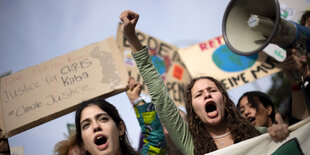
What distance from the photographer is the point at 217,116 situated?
196 centimetres

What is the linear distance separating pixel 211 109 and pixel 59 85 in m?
1.32

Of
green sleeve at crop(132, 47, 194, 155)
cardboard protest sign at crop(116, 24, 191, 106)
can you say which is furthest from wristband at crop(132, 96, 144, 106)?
cardboard protest sign at crop(116, 24, 191, 106)

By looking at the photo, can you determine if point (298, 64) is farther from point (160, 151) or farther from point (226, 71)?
point (226, 71)

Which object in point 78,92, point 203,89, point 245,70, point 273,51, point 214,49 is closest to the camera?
point 203,89

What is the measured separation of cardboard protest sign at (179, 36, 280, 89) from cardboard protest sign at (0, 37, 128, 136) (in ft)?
4.77

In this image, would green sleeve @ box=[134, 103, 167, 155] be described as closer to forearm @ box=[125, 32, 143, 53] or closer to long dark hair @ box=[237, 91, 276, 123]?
forearm @ box=[125, 32, 143, 53]

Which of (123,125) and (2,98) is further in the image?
(2,98)

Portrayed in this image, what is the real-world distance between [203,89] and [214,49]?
6.80 ft

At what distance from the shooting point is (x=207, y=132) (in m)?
1.97

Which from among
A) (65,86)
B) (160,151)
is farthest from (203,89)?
(65,86)

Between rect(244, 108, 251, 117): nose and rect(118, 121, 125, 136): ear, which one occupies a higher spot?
rect(118, 121, 125, 136): ear

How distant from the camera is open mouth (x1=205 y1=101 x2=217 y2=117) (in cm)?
196

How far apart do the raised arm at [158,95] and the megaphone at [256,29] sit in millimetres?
548

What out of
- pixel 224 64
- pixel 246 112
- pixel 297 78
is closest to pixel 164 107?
pixel 297 78
